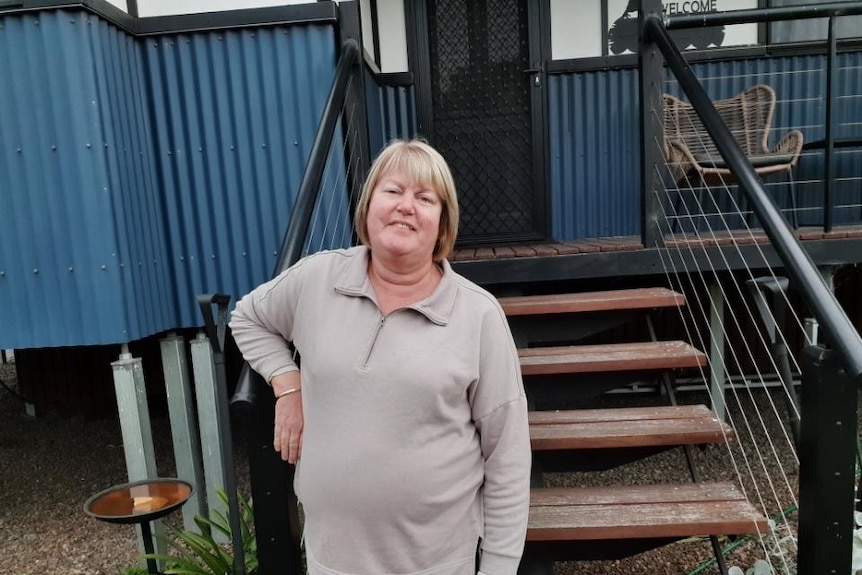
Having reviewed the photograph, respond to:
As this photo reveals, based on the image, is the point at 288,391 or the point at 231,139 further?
the point at 231,139

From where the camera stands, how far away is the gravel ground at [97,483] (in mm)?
2844

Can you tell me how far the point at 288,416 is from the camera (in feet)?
4.79

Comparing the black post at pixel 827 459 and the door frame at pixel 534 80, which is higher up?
the door frame at pixel 534 80

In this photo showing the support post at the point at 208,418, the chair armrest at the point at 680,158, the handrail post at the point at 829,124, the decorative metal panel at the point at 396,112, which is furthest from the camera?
the decorative metal panel at the point at 396,112

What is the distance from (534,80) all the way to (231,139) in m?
2.33

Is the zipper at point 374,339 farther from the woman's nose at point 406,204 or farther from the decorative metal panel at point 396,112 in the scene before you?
the decorative metal panel at point 396,112

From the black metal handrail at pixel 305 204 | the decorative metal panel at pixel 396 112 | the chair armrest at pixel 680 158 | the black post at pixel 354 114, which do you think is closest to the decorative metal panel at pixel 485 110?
the decorative metal panel at pixel 396 112

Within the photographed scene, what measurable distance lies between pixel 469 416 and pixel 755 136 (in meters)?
4.43

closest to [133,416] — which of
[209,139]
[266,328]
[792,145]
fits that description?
[209,139]

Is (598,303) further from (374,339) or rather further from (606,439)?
(374,339)

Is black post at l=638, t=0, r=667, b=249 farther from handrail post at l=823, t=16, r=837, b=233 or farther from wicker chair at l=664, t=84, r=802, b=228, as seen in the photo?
wicker chair at l=664, t=84, r=802, b=228

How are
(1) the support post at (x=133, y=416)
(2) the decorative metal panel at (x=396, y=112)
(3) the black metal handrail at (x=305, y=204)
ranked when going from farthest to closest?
(2) the decorative metal panel at (x=396, y=112), (1) the support post at (x=133, y=416), (3) the black metal handrail at (x=305, y=204)

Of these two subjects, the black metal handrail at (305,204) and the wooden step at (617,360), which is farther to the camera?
the wooden step at (617,360)

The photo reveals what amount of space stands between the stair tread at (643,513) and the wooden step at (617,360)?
1.68ft
